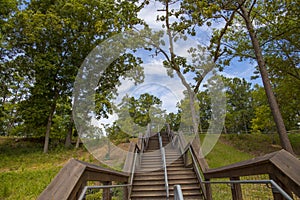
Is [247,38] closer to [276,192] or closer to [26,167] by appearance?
[276,192]

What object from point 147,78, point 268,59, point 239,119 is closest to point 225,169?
point 147,78

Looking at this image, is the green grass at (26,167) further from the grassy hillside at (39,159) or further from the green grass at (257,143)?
the green grass at (257,143)

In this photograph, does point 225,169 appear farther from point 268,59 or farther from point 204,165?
point 268,59

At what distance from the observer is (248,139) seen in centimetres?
1458

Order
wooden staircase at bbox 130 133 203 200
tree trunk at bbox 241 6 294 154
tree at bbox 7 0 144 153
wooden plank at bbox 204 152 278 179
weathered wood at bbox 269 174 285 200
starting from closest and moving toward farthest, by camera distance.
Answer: weathered wood at bbox 269 174 285 200
wooden plank at bbox 204 152 278 179
wooden staircase at bbox 130 133 203 200
tree trunk at bbox 241 6 294 154
tree at bbox 7 0 144 153

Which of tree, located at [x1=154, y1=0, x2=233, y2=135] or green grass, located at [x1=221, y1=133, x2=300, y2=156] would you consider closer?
tree, located at [x1=154, y1=0, x2=233, y2=135]

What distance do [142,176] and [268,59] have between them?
8.25 meters

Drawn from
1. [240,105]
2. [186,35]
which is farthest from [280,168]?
[240,105]

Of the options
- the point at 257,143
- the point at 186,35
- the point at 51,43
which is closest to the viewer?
the point at 186,35

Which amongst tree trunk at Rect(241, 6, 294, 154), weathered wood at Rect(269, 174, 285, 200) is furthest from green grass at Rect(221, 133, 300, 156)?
weathered wood at Rect(269, 174, 285, 200)

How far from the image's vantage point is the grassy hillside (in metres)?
5.47

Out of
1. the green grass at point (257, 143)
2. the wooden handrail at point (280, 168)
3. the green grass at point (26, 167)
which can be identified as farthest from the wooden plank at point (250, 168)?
the green grass at point (257, 143)

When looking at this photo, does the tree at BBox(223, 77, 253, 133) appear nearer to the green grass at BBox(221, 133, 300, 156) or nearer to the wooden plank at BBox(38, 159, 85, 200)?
the green grass at BBox(221, 133, 300, 156)

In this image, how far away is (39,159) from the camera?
9.35 meters
